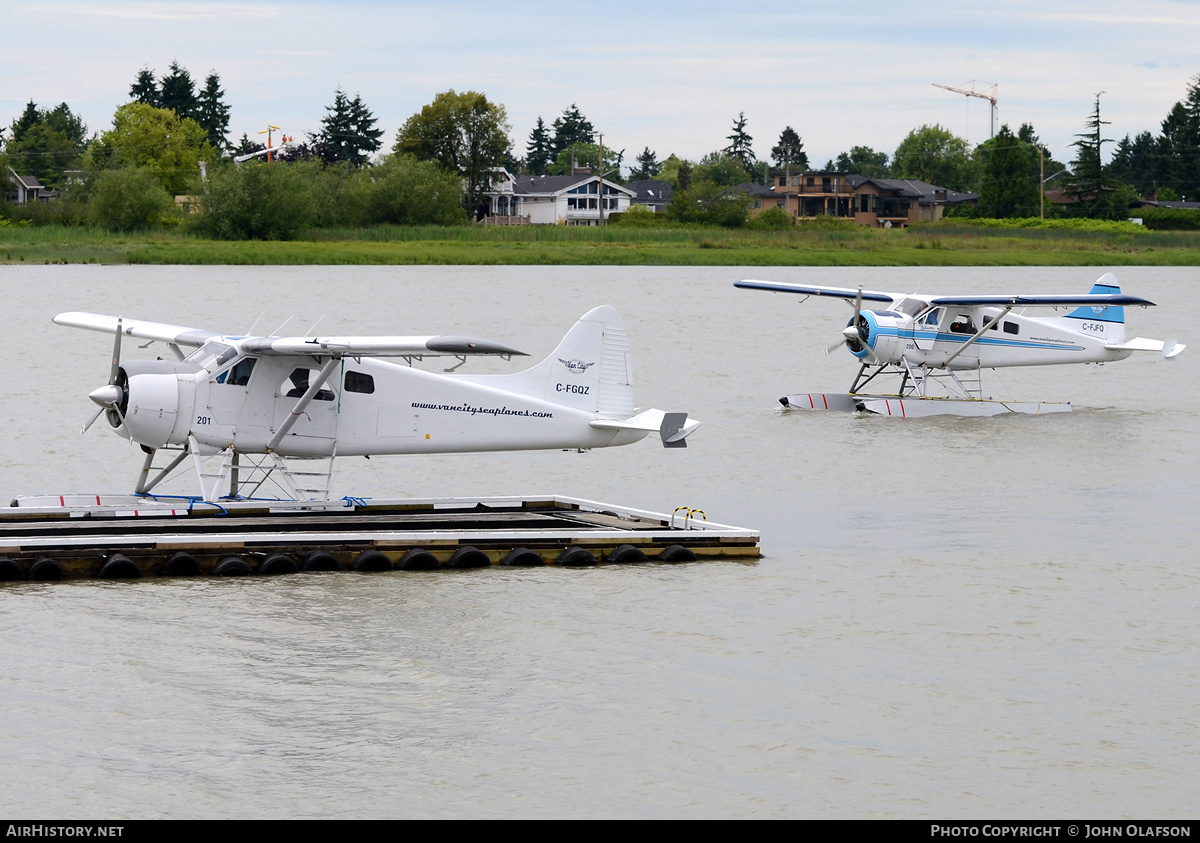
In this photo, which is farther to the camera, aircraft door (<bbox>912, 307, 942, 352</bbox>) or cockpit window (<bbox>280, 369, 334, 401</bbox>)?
aircraft door (<bbox>912, 307, 942, 352</bbox>)

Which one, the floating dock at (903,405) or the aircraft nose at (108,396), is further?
the floating dock at (903,405)

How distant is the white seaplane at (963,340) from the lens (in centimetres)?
2220

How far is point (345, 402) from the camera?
41.3 ft

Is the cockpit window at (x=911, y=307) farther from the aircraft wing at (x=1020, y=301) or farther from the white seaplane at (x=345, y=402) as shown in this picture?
the white seaplane at (x=345, y=402)

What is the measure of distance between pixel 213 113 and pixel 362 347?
105 meters

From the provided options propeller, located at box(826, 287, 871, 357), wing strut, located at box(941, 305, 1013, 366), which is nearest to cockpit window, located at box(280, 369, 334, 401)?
propeller, located at box(826, 287, 871, 357)

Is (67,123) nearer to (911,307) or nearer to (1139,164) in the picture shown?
(1139,164)

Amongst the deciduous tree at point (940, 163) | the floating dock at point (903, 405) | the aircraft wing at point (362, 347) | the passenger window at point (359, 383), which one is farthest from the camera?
the deciduous tree at point (940, 163)

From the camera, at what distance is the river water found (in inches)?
302

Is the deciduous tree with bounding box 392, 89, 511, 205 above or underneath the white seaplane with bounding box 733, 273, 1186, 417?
above

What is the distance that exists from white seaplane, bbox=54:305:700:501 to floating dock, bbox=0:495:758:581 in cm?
38

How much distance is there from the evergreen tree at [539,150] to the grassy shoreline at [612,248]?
74.6 meters

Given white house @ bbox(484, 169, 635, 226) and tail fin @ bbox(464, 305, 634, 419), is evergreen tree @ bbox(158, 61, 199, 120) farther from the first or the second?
tail fin @ bbox(464, 305, 634, 419)

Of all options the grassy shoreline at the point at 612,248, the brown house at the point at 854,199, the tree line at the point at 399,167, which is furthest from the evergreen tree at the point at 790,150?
the grassy shoreline at the point at 612,248
